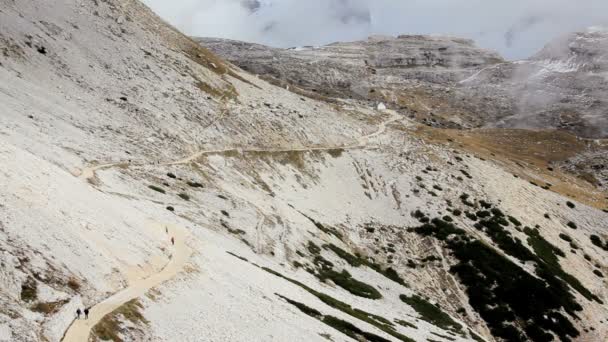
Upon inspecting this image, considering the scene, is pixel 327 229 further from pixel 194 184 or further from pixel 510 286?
pixel 510 286

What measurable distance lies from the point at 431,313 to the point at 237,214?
26.8m

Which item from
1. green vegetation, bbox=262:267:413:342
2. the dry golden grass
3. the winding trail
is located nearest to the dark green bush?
the dry golden grass

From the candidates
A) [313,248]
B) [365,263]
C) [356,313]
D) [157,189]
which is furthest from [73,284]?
[365,263]

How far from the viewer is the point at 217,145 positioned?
89812mm

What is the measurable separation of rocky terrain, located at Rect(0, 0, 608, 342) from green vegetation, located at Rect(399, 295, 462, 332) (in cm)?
39

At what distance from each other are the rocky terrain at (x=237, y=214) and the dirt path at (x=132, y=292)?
14 centimetres

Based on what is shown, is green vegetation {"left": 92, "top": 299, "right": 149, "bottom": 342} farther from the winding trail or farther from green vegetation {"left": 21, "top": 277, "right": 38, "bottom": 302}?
the winding trail

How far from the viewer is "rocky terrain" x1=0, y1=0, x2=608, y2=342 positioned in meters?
32.0

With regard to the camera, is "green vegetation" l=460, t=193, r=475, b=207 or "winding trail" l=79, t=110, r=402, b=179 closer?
"winding trail" l=79, t=110, r=402, b=179

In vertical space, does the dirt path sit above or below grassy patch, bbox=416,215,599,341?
below

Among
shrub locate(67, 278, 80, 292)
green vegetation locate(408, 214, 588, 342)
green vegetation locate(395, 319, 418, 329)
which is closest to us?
shrub locate(67, 278, 80, 292)

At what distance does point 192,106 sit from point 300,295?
59304 mm

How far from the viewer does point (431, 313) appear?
215 feet

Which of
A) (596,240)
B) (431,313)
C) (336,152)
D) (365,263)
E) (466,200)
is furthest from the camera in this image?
(336,152)
